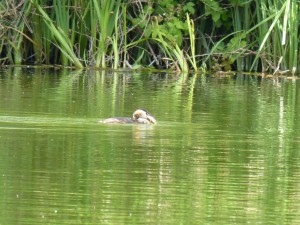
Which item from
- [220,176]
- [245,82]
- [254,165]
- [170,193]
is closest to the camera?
[170,193]

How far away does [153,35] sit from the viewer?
69.3 ft

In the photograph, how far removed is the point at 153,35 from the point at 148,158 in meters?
11.2

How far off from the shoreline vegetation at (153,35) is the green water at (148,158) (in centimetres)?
403

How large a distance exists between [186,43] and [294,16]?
8.49 feet

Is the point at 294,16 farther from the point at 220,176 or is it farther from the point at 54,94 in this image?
the point at 220,176

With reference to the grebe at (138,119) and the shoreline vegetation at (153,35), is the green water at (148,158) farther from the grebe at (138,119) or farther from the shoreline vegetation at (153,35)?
the shoreline vegetation at (153,35)

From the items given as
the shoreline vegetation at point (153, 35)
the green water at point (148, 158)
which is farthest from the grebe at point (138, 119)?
the shoreline vegetation at point (153, 35)

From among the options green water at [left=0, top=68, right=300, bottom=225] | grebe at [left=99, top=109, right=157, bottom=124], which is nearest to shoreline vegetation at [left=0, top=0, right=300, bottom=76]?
green water at [left=0, top=68, right=300, bottom=225]

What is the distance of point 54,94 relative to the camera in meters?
15.8

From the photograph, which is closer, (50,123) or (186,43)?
(50,123)

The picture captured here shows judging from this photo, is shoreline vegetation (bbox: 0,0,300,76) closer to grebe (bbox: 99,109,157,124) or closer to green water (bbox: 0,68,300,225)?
green water (bbox: 0,68,300,225)

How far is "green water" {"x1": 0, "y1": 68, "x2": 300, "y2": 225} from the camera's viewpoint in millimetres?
7692

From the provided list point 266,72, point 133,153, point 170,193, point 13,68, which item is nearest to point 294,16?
point 266,72

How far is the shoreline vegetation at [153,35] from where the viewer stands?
2100cm
